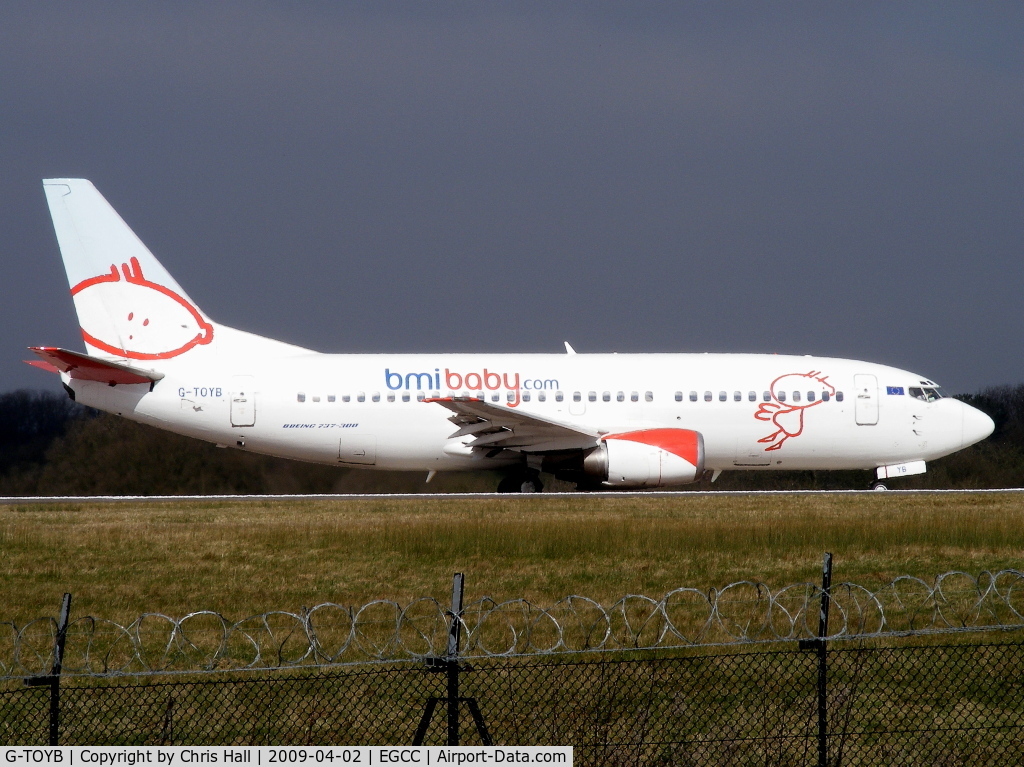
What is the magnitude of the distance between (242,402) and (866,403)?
562 inches

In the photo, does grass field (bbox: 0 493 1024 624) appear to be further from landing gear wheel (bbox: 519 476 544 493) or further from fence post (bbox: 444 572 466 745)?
fence post (bbox: 444 572 466 745)

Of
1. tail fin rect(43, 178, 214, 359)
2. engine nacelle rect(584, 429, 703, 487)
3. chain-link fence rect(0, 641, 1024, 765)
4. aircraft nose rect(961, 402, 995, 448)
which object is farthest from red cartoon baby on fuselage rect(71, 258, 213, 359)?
aircraft nose rect(961, 402, 995, 448)

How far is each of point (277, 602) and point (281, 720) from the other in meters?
4.55

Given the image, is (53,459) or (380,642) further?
(53,459)

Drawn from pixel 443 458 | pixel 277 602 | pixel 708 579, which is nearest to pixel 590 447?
pixel 443 458

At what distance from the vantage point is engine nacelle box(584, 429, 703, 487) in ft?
83.3

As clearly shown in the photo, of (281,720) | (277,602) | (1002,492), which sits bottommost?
(281,720)

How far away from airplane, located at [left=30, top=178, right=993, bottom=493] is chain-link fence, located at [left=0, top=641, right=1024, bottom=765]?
15388 millimetres

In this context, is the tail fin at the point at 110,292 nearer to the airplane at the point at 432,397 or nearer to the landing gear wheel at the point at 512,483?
the airplane at the point at 432,397

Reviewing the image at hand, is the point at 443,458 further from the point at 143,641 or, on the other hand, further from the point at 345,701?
the point at 345,701

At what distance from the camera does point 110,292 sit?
87.9 feet

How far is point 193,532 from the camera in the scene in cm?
1908
